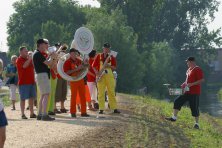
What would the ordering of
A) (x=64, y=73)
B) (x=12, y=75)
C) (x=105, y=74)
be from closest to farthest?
(x=64, y=73) < (x=105, y=74) < (x=12, y=75)

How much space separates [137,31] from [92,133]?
155ft

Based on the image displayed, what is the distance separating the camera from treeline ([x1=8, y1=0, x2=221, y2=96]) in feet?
155

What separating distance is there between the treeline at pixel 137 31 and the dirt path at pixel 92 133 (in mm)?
31358

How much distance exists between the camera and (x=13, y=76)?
17703 millimetres

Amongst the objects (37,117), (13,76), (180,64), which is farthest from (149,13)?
(37,117)

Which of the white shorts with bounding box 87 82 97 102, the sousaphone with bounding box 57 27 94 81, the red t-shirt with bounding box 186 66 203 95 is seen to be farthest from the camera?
the white shorts with bounding box 87 82 97 102

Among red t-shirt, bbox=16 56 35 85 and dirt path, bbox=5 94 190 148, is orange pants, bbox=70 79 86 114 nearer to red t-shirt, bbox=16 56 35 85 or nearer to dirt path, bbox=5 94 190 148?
dirt path, bbox=5 94 190 148

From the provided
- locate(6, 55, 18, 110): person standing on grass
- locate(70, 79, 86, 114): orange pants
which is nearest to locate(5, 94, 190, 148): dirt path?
locate(70, 79, 86, 114): orange pants

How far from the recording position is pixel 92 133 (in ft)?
38.9

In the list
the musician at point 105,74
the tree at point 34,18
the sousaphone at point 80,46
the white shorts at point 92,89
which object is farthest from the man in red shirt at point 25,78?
the tree at point 34,18

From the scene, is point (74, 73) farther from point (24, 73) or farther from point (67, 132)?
point (67, 132)

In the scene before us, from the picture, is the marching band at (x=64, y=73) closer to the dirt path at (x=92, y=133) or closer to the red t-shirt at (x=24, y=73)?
the red t-shirt at (x=24, y=73)

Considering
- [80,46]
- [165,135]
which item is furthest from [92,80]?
[165,135]

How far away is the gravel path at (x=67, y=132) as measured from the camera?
10.7m
